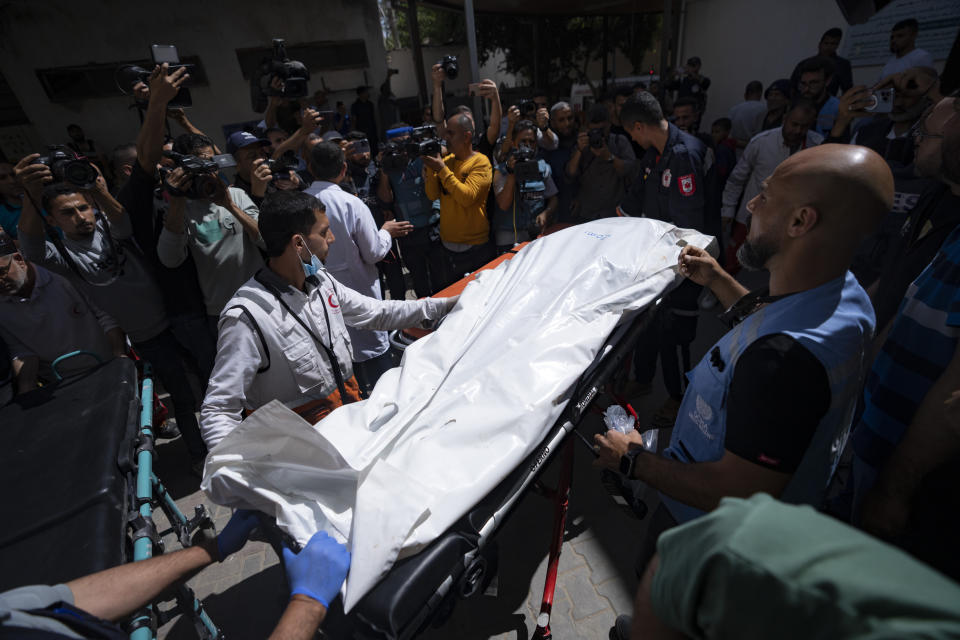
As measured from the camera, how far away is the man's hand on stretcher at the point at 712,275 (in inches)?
71.2

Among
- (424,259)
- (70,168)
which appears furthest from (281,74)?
(424,259)

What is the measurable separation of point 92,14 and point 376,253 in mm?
10669

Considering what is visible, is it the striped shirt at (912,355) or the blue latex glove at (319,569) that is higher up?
the striped shirt at (912,355)

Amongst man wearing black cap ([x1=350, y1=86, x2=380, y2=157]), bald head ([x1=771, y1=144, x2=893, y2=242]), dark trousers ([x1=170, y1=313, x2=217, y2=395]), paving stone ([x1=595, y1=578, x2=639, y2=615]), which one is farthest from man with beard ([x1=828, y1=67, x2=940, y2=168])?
man wearing black cap ([x1=350, y1=86, x2=380, y2=157])

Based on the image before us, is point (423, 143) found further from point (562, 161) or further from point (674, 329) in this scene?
point (674, 329)

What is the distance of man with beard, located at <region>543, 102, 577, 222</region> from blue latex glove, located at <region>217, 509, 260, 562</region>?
3.90 metres

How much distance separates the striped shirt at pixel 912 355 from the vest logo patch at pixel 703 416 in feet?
1.95

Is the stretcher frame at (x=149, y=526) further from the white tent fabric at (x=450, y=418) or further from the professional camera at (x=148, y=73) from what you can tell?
the professional camera at (x=148, y=73)

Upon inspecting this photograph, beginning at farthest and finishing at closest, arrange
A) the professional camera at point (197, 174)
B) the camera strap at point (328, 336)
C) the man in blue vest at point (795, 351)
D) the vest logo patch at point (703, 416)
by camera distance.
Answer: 1. the professional camera at point (197, 174)
2. the camera strap at point (328, 336)
3. the vest logo patch at point (703, 416)
4. the man in blue vest at point (795, 351)

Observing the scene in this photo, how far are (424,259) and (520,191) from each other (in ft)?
4.14

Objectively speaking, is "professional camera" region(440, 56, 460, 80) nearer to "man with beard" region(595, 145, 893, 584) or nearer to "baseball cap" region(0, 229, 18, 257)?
"baseball cap" region(0, 229, 18, 257)

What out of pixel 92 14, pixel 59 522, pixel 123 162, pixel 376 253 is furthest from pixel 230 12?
pixel 59 522

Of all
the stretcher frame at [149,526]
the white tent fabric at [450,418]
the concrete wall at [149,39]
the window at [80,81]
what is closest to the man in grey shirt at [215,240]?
the stretcher frame at [149,526]

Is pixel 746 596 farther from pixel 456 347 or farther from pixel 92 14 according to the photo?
pixel 92 14
